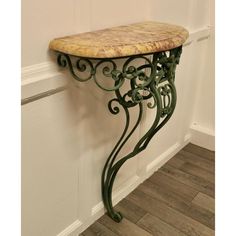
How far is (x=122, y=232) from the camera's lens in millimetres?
1854

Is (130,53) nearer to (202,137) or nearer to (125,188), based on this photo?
(125,188)

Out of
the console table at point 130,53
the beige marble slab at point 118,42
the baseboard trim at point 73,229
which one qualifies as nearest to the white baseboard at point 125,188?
the baseboard trim at point 73,229

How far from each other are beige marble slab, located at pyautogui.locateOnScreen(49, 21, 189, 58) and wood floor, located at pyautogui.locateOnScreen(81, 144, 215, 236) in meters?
1.08

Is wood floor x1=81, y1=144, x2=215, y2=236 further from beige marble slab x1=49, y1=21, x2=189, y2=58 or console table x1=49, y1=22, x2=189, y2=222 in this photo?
beige marble slab x1=49, y1=21, x2=189, y2=58

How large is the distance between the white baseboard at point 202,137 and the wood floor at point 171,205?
0.70 feet

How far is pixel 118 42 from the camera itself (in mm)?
1289

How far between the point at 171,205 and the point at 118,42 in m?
1.23

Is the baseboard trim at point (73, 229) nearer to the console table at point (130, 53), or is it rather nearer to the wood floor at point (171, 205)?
the wood floor at point (171, 205)

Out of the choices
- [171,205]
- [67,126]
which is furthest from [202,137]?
[67,126]

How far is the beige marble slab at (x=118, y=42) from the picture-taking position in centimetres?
123
